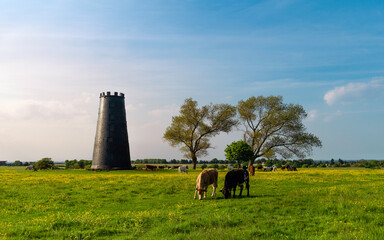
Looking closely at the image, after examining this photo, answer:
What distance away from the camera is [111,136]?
5388 centimetres

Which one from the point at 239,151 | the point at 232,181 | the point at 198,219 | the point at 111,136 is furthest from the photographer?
the point at 239,151

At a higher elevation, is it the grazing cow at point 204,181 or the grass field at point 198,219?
the grazing cow at point 204,181

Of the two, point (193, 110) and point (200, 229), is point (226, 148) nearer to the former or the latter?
point (193, 110)

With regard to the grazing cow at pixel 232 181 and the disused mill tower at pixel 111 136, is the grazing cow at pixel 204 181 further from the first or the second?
the disused mill tower at pixel 111 136

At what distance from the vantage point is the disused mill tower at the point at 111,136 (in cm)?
5331

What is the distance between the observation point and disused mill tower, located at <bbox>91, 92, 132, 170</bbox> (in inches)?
2099

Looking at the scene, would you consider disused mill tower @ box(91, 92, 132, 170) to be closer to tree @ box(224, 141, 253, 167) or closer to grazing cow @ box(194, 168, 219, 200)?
tree @ box(224, 141, 253, 167)

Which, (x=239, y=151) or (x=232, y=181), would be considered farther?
(x=239, y=151)

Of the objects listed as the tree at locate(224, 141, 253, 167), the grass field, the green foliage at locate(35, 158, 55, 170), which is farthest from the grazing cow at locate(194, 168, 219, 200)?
the green foliage at locate(35, 158, 55, 170)

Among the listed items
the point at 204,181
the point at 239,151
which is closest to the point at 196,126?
the point at 239,151

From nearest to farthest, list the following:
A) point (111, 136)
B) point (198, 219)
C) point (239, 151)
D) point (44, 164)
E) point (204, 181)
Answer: point (198, 219), point (204, 181), point (111, 136), point (239, 151), point (44, 164)

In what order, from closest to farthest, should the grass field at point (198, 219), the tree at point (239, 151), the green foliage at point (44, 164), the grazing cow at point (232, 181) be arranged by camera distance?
the grass field at point (198, 219)
the grazing cow at point (232, 181)
the tree at point (239, 151)
the green foliage at point (44, 164)

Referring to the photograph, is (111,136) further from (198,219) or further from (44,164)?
(198,219)

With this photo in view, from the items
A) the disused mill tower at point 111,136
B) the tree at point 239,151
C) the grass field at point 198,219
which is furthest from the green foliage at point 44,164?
the grass field at point 198,219
